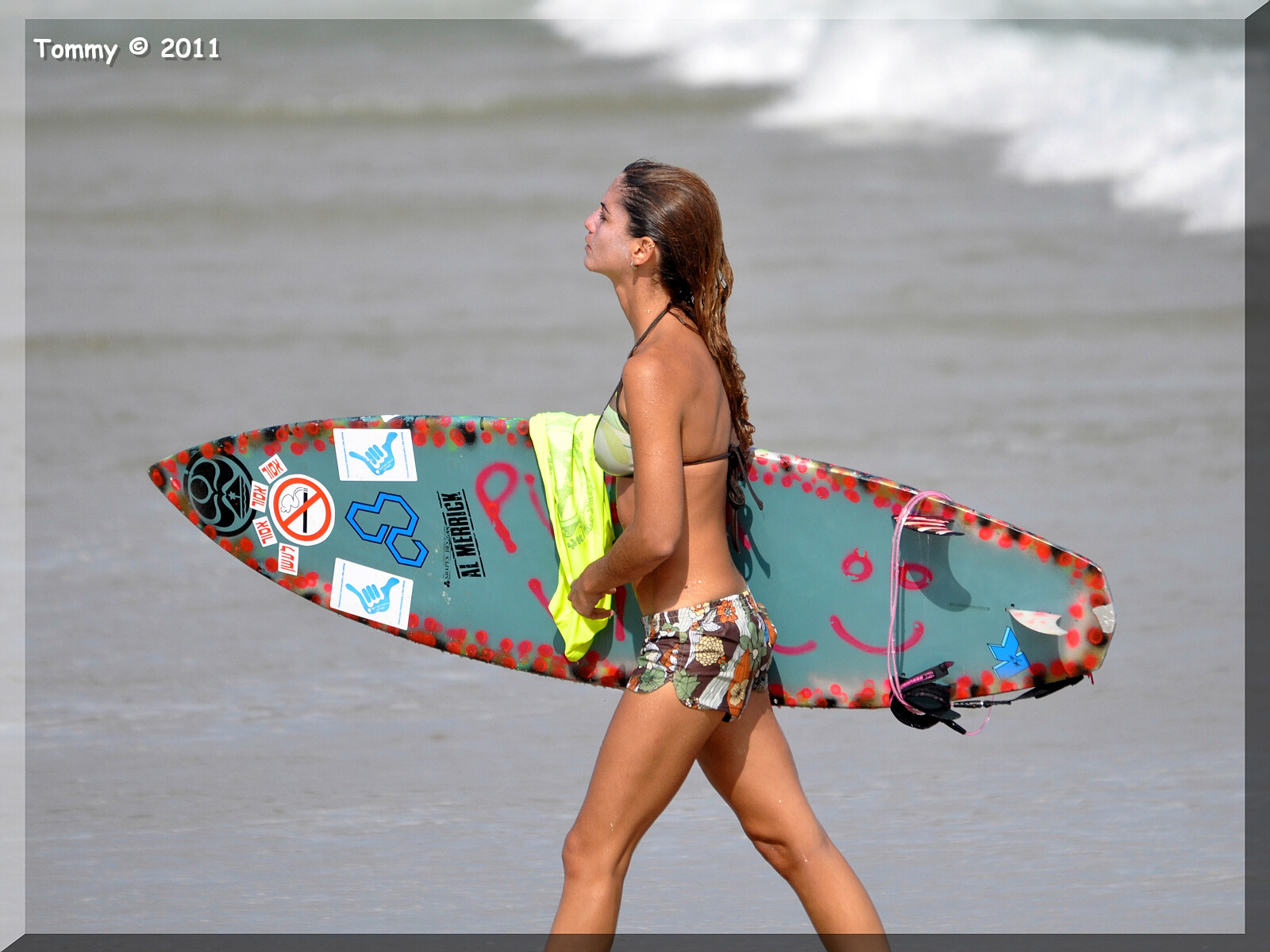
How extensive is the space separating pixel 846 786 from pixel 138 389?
6286 millimetres

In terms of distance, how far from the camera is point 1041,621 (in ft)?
9.61

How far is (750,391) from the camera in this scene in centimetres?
894

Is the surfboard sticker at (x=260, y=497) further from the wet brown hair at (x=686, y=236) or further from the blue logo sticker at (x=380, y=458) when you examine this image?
the wet brown hair at (x=686, y=236)

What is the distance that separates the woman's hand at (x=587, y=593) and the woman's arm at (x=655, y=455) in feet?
0.63

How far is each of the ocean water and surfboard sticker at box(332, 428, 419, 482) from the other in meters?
0.85

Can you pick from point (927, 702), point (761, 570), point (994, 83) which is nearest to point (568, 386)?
point (994, 83)

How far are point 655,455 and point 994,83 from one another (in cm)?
913

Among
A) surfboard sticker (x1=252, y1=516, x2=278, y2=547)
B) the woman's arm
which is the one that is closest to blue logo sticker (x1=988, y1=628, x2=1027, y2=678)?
the woman's arm

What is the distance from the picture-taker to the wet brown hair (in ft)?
7.93

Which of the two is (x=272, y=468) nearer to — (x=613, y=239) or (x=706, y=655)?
(x=613, y=239)

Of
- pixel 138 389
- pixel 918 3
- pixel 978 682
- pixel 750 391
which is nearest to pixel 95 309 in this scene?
pixel 138 389

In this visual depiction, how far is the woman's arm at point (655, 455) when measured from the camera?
2.30 metres

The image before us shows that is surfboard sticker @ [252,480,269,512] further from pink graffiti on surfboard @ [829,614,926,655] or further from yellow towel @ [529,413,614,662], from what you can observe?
pink graffiti on surfboard @ [829,614,926,655]

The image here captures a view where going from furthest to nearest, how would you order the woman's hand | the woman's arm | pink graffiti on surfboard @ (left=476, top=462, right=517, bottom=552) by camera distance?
pink graffiti on surfboard @ (left=476, top=462, right=517, bottom=552) → the woman's hand → the woman's arm
